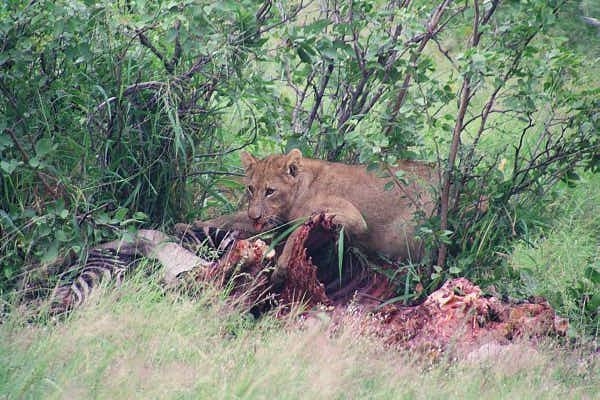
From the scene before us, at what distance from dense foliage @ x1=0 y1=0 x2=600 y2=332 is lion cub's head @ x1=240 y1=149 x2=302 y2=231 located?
206 mm

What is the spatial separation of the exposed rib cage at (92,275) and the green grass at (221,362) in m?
0.23

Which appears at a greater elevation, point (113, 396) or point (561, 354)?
point (113, 396)

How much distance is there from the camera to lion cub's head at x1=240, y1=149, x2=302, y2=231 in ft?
22.7

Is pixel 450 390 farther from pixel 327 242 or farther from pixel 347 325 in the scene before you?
pixel 327 242

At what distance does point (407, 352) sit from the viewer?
520 cm

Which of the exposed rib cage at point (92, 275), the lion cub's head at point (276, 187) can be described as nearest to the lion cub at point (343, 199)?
the lion cub's head at point (276, 187)

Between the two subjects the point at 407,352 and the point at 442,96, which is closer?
the point at 407,352

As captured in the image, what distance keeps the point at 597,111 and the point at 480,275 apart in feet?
4.14

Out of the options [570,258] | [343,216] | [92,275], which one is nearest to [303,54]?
[343,216]

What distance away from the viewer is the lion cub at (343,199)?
6.69 m

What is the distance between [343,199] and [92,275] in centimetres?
184

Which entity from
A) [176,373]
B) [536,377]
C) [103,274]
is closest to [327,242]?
[103,274]

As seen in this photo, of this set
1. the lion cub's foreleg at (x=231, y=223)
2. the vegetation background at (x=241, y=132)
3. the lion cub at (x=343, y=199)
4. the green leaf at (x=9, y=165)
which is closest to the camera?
the vegetation background at (x=241, y=132)

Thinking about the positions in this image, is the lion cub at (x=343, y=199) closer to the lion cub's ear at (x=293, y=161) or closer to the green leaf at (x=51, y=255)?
the lion cub's ear at (x=293, y=161)
